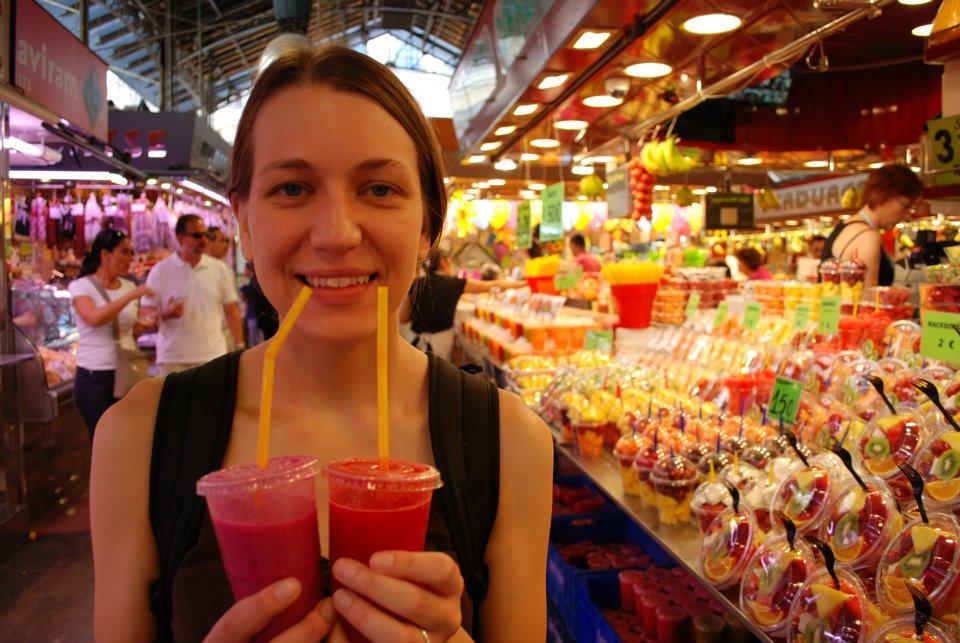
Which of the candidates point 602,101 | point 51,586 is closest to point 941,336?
point 602,101

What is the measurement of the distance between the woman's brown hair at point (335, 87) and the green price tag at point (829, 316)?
7.21 ft

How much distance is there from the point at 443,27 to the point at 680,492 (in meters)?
21.6

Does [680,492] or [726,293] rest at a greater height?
[726,293]

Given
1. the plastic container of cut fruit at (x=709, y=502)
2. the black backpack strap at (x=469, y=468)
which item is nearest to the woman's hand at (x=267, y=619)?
the black backpack strap at (x=469, y=468)

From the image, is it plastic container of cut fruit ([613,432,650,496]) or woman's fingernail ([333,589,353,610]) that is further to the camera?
plastic container of cut fruit ([613,432,650,496])

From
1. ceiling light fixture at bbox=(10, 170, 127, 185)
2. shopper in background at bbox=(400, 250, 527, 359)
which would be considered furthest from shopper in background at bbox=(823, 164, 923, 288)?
ceiling light fixture at bbox=(10, 170, 127, 185)

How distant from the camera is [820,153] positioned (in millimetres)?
8242

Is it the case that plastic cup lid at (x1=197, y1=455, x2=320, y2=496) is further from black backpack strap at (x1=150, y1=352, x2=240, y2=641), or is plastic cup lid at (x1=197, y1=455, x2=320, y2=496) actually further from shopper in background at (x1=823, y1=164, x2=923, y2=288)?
shopper in background at (x1=823, y1=164, x2=923, y2=288)

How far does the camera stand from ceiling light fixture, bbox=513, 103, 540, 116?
5043mm

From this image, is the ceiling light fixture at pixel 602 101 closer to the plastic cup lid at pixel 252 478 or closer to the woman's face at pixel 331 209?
the woman's face at pixel 331 209

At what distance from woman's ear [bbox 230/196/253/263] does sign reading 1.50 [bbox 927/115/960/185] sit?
6.83ft

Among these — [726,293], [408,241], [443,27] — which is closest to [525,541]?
[408,241]

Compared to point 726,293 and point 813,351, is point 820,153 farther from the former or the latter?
point 813,351

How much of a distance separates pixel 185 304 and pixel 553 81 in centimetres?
303
